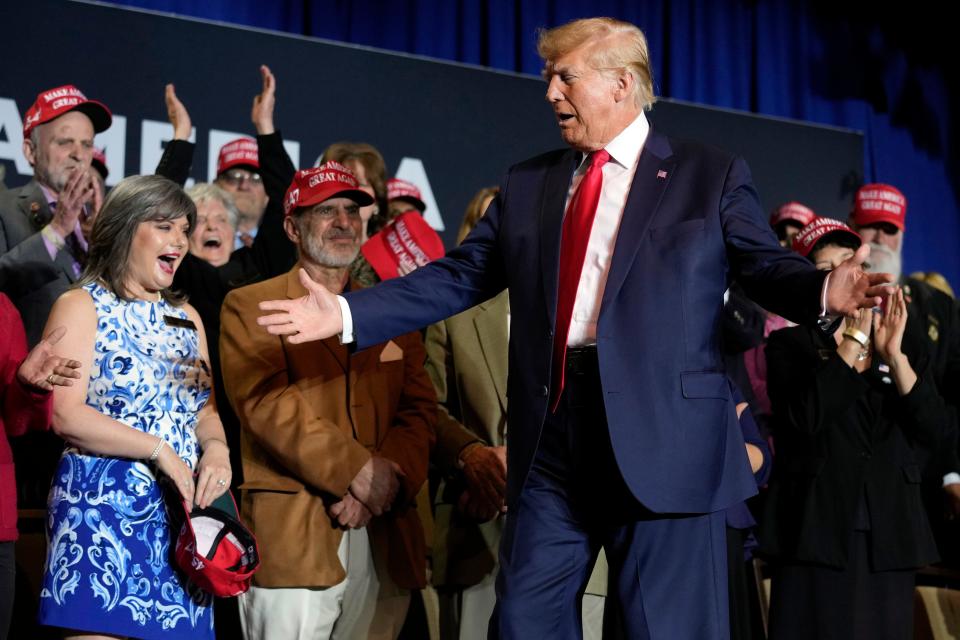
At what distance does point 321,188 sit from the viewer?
11.6ft

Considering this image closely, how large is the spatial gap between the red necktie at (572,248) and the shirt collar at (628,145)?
2 cm

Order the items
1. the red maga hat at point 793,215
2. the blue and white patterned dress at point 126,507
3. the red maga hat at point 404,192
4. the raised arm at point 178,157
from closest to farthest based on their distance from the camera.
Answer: the blue and white patterned dress at point 126,507 < the raised arm at point 178,157 < the red maga hat at point 404,192 < the red maga hat at point 793,215

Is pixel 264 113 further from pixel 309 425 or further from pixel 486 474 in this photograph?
pixel 486 474

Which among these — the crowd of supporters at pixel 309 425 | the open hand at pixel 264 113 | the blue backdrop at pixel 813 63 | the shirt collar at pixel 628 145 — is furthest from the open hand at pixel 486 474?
the blue backdrop at pixel 813 63

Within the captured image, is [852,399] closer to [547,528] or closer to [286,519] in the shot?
[547,528]

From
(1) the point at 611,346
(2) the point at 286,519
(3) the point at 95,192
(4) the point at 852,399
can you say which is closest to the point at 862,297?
(1) the point at 611,346

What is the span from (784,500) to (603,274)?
1.56 metres

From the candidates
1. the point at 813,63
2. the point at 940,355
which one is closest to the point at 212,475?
the point at 940,355

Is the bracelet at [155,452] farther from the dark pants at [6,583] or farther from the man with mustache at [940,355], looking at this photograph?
the man with mustache at [940,355]

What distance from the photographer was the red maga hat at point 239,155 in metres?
4.48

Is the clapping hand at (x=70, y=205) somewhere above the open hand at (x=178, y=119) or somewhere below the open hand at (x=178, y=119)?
below

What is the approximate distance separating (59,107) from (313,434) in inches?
57.0

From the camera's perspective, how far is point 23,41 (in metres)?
4.33

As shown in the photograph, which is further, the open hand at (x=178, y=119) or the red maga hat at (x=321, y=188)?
the open hand at (x=178, y=119)
